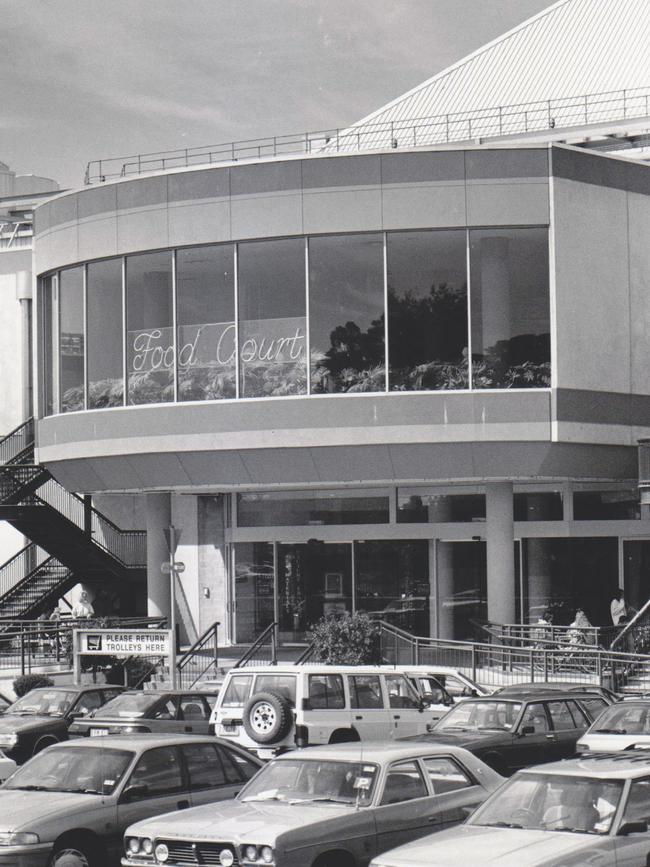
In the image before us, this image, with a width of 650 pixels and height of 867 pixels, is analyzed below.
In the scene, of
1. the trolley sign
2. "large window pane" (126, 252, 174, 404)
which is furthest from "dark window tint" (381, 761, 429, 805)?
"large window pane" (126, 252, 174, 404)

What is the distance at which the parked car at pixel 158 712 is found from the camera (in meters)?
19.5

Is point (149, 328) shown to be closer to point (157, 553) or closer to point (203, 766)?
point (157, 553)

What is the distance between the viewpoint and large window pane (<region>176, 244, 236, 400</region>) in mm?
31938

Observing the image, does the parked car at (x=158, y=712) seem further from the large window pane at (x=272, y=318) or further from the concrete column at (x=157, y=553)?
the concrete column at (x=157, y=553)

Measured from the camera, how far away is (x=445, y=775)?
1314 cm

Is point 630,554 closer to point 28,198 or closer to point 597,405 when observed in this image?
point 597,405

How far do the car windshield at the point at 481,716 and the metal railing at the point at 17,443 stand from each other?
78.5 ft

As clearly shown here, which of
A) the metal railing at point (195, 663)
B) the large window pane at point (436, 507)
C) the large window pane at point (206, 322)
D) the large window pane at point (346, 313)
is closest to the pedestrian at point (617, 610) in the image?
the large window pane at point (436, 507)

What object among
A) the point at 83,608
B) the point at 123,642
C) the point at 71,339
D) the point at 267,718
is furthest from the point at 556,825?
the point at 83,608

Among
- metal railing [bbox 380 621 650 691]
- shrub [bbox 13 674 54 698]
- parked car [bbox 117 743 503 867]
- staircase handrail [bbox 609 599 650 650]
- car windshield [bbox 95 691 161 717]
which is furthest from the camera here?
shrub [bbox 13 674 54 698]

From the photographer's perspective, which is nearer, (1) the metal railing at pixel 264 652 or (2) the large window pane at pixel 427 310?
(2) the large window pane at pixel 427 310

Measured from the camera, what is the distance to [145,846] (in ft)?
40.3

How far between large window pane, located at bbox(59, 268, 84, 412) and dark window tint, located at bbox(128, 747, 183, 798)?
2078 centimetres

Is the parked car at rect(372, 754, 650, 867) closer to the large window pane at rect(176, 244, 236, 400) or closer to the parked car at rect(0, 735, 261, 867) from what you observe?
the parked car at rect(0, 735, 261, 867)
